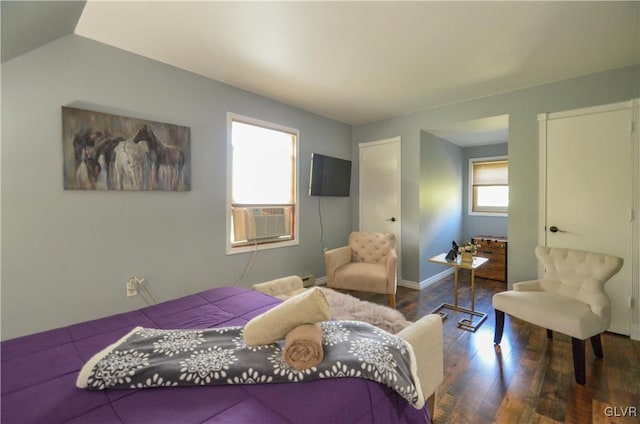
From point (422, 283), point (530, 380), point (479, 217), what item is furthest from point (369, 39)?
point (479, 217)

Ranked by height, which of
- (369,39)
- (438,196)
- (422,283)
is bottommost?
(422,283)

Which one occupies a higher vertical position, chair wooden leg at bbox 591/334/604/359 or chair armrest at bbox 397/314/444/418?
chair armrest at bbox 397/314/444/418

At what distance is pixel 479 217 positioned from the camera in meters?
5.62

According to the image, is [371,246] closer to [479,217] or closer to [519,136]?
[519,136]

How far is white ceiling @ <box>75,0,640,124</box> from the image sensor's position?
77.3 inches

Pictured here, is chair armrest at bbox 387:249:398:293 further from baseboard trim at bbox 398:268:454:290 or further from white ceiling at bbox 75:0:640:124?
white ceiling at bbox 75:0:640:124

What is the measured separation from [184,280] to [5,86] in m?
1.97

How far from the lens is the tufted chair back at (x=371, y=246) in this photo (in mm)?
3838

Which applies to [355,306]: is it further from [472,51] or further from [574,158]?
[574,158]

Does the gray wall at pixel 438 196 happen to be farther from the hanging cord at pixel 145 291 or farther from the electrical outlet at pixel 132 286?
the electrical outlet at pixel 132 286

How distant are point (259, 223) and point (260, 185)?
0.48 m

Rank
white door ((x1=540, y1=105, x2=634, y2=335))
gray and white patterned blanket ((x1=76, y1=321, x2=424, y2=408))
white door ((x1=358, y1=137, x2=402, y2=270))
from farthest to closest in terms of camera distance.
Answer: white door ((x1=358, y1=137, x2=402, y2=270)), white door ((x1=540, y1=105, x2=634, y2=335)), gray and white patterned blanket ((x1=76, y1=321, x2=424, y2=408))

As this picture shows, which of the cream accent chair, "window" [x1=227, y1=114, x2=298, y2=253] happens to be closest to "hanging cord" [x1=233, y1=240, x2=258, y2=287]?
"window" [x1=227, y1=114, x2=298, y2=253]

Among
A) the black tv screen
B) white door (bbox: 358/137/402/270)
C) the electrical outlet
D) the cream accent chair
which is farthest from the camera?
white door (bbox: 358/137/402/270)
